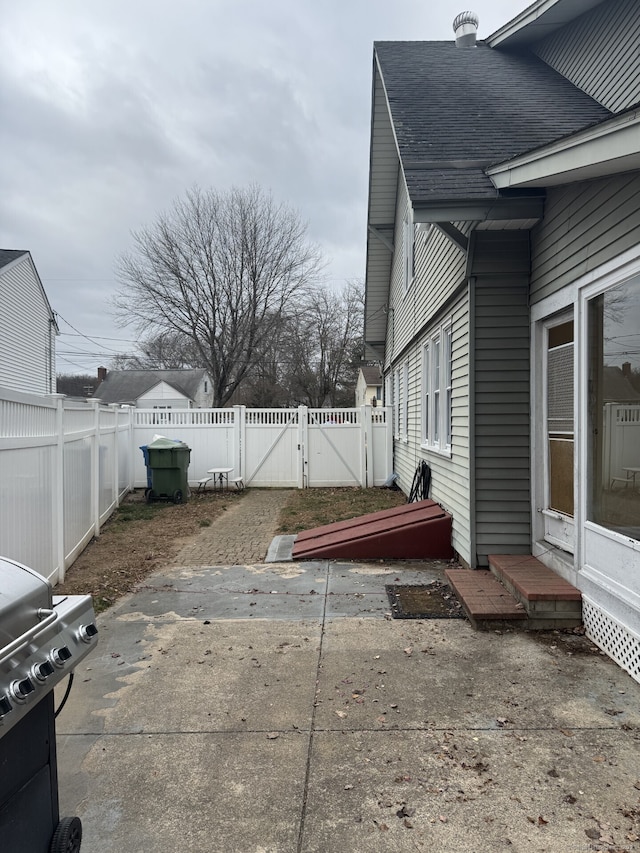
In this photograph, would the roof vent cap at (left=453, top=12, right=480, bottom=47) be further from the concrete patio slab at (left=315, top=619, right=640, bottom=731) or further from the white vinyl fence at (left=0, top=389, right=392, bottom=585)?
the concrete patio slab at (left=315, top=619, right=640, bottom=731)

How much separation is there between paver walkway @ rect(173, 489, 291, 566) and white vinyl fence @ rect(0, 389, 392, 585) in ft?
4.86

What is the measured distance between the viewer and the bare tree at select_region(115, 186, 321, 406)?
76.3 feet

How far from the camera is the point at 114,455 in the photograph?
34.0 ft

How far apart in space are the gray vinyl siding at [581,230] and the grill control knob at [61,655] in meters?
3.71

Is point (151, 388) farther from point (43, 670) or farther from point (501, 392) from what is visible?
point (43, 670)

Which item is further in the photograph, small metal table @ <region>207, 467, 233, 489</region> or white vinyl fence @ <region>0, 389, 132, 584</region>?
small metal table @ <region>207, 467, 233, 489</region>

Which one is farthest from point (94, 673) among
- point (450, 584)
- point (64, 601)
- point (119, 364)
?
point (119, 364)

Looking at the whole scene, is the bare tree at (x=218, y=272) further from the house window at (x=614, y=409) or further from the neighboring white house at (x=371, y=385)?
the house window at (x=614, y=409)

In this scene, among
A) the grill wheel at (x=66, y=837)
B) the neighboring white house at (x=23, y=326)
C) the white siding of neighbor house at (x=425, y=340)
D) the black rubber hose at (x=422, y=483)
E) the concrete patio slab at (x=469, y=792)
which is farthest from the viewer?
the neighboring white house at (x=23, y=326)

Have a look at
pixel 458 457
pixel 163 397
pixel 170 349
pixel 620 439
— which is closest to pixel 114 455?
pixel 458 457

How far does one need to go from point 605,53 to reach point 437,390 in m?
4.26

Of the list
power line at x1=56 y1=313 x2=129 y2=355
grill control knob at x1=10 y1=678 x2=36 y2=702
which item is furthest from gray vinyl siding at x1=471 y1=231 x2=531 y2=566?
power line at x1=56 y1=313 x2=129 y2=355

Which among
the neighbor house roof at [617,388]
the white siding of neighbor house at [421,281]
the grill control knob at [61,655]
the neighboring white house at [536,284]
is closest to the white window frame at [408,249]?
the white siding of neighbor house at [421,281]

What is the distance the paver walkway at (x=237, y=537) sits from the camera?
6836mm
